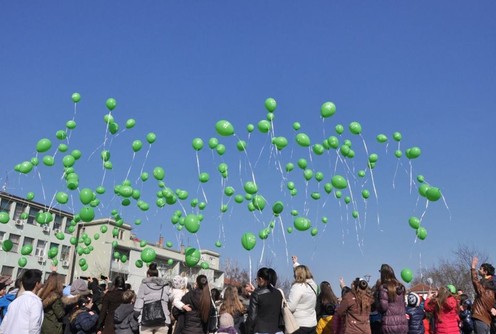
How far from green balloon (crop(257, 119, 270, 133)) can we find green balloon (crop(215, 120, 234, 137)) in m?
1.19

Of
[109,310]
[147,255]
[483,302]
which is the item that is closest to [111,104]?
[147,255]

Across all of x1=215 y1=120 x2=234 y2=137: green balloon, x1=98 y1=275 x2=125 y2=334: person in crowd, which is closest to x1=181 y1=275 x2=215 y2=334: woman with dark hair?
x1=98 y1=275 x2=125 y2=334: person in crowd

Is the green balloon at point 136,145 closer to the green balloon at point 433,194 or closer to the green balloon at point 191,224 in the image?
the green balloon at point 191,224

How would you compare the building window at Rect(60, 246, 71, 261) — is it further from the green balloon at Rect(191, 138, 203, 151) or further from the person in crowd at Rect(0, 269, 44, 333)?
the person in crowd at Rect(0, 269, 44, 333)

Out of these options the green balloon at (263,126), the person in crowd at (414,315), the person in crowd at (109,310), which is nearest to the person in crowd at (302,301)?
the person in crowd at (414,315)

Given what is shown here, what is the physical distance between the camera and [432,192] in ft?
34.6

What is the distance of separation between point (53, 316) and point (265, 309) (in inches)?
115

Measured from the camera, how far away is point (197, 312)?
19.1 ft

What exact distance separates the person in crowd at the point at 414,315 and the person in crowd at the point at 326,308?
45.3 inches

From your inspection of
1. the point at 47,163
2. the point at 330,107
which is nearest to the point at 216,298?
the point at 330,107

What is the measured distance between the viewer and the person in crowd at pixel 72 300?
6500mm

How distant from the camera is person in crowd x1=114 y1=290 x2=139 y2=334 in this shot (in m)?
6.21

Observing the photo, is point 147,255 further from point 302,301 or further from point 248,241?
point 302,301

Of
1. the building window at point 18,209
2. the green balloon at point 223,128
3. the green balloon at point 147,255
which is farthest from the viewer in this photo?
the building window at point 18,209
